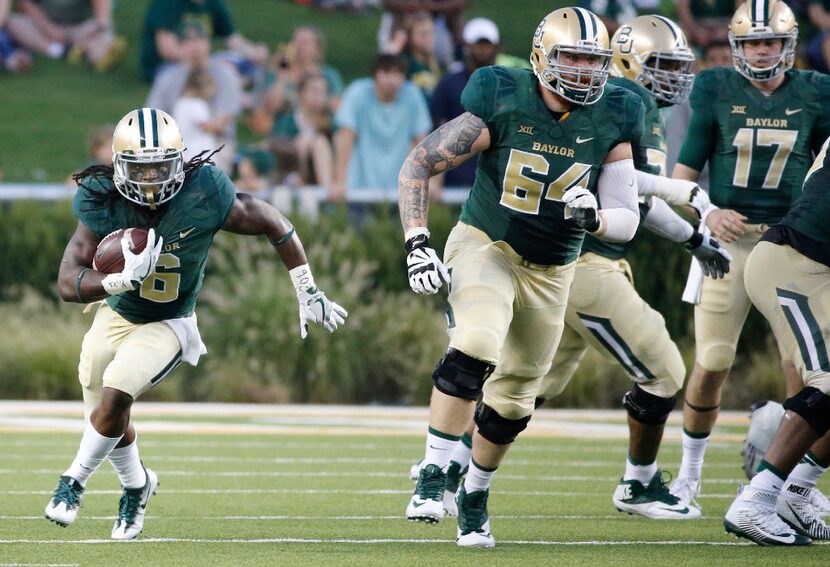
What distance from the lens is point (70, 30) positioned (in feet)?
52.3

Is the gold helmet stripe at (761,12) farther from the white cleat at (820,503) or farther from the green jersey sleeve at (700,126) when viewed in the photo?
the white cleat at (820,503)

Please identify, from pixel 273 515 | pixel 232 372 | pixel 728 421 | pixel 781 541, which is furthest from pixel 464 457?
pixel 232 372

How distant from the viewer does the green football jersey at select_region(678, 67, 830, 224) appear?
629 cm

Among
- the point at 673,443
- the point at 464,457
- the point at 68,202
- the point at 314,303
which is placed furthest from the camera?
the point at 68,202

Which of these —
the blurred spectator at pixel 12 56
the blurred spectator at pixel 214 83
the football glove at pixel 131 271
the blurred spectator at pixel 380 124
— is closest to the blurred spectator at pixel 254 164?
the blurred spectator at pixel 214 83

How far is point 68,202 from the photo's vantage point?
36.9 feet

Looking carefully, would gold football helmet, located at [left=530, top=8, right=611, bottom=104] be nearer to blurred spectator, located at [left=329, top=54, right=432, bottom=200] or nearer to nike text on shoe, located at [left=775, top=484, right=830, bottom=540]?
nike text on shoe, located at [left=775, top=484, right=830, bottom=540]

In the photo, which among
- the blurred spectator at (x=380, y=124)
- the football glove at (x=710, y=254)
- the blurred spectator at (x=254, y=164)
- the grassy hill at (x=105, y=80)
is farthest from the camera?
the grassy hill at (x=105, y=80)

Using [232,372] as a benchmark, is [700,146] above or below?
above

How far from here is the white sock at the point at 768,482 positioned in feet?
16.8

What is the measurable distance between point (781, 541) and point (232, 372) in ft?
19.5

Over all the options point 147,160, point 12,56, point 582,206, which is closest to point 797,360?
point 582,206

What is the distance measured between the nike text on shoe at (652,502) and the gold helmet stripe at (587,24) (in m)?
2.03

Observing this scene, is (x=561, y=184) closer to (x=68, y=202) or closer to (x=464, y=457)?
(x=464, y=457)
